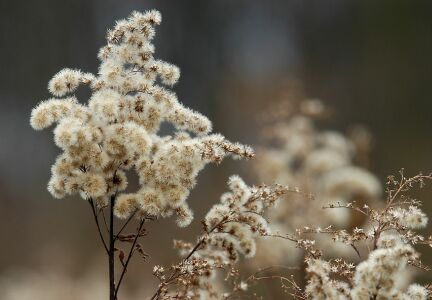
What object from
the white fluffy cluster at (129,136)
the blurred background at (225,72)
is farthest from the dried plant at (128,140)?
the blurred background at (225,72)

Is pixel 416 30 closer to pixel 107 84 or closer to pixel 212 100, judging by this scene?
pixel 212 100

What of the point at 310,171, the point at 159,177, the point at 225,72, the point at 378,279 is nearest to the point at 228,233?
the point at 159,177

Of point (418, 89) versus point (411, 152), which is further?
point (418, 89)

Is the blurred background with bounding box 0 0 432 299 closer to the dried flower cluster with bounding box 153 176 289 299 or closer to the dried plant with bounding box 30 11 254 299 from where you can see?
the dried flower cluster with bounding box 153 176 289 299

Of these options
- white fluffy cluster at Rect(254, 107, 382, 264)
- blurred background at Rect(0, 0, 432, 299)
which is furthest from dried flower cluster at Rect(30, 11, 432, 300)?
blurred background at Rect(0, 0, 432, 299)

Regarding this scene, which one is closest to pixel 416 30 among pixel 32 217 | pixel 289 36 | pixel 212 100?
pixel 289 36

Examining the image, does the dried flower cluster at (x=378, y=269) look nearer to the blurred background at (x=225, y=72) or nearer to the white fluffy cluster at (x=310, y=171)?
the white fluffy cluster at (x=310, y=171)

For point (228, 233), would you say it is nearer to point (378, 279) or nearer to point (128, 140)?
point (128, 140)
